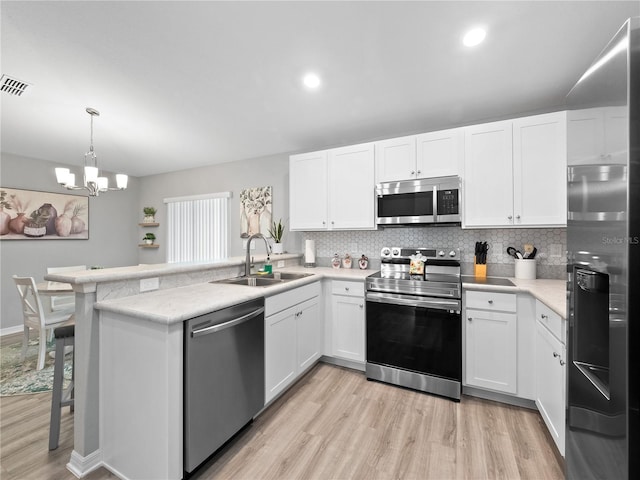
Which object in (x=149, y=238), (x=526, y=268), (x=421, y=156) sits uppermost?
(x=421, y=156)

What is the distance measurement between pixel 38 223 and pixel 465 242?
235 inches

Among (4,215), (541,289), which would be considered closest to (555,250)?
(541,289)

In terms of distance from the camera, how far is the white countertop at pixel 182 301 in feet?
4.60

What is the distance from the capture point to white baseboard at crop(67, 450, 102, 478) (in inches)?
60.7

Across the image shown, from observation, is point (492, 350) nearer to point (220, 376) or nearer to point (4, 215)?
point (220, 376)

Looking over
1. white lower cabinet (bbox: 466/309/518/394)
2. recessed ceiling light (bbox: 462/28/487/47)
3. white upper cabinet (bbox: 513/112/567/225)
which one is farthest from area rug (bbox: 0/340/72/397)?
white upper cabinet (bbox: 513/112/567/225)

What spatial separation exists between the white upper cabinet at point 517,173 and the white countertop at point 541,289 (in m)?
0.49

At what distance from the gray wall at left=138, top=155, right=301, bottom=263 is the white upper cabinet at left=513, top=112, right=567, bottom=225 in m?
2.57

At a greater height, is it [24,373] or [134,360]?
[134,360]

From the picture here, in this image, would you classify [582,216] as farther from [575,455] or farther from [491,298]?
[491,298]

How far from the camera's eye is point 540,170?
2.30 meters

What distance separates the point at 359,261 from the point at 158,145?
9.98 ft

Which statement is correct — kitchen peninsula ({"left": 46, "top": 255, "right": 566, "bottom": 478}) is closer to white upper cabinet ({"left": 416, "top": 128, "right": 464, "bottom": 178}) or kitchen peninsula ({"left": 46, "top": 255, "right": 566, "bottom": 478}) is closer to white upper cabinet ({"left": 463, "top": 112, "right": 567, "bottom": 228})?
white upper cabinet ({"left": 463, "top": 112, "right": 567, "bottom": 228})

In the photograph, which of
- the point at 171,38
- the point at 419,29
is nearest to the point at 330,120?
the point at 419,29
